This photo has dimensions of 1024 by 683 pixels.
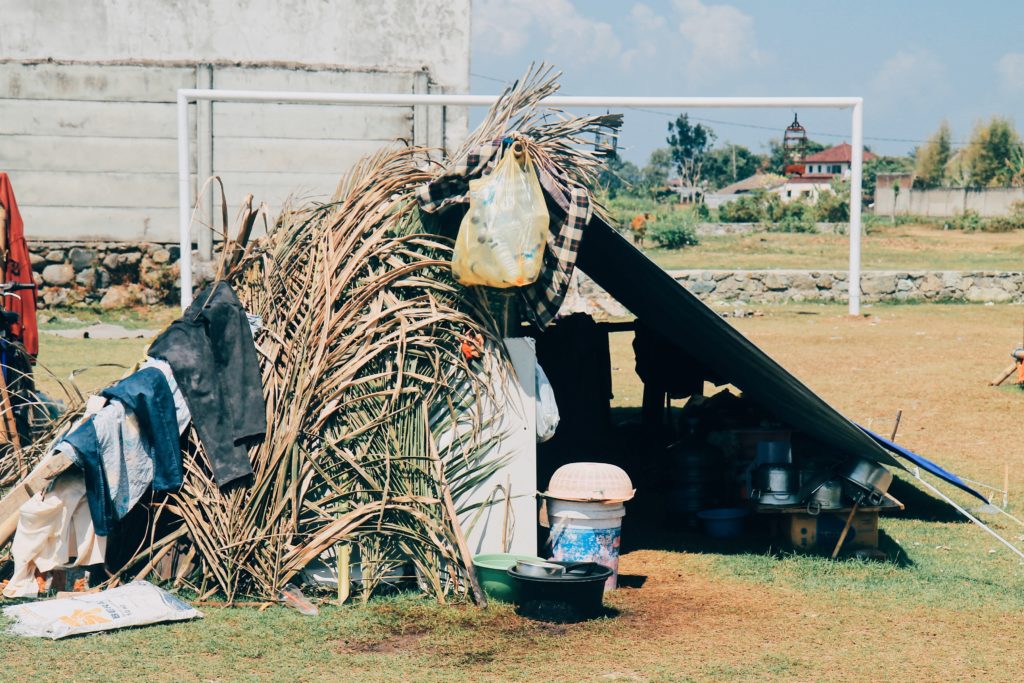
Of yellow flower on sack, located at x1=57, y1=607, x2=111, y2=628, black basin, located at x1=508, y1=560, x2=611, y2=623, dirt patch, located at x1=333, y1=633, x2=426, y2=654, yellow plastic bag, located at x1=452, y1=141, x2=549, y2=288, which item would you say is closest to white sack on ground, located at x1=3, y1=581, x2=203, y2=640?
yellow flower on sack, located at x1=57, y1=607, x2=111, y2=628

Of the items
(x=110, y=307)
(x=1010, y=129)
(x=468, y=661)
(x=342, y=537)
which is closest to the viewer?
(x=468, y=661)

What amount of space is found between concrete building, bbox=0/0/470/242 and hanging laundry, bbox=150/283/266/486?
39.8 ft

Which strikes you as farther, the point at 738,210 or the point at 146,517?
the point at 738,210

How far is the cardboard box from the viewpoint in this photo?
22.4 ft

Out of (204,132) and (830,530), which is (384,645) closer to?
(830,530)

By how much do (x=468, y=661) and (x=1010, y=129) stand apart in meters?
53.2

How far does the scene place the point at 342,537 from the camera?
19.0 feet

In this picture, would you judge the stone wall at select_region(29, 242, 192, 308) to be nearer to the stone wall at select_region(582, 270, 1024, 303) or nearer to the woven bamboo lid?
the stone wall at select_region(582, 270, 1024, 303)

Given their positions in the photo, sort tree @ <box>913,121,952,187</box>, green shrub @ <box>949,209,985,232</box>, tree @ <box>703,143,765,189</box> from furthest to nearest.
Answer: tree @ <box>703,143,765,189</box>
tree @ <box>913,121,952,187</box>
green shrub @ <box>949,209,985,232</box>

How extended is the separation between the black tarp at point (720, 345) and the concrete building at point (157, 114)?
11.0 meters

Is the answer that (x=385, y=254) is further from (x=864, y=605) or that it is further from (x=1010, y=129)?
(x=1010, y=129)

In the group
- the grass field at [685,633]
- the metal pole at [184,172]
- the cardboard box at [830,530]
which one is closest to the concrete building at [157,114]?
the metal pole at [184,172]

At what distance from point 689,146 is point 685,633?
73.7 m

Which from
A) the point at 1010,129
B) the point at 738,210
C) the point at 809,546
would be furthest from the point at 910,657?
the point at 1010,129
